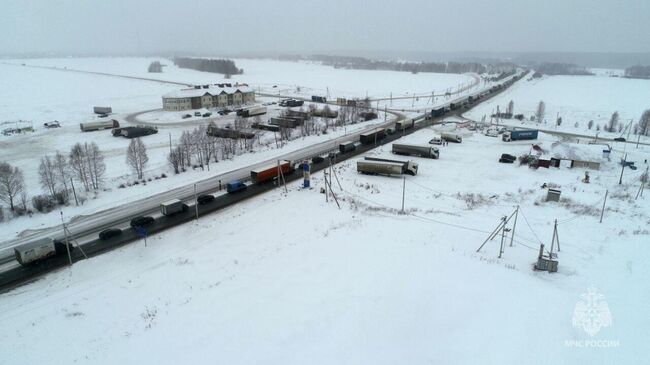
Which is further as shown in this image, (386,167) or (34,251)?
(386,167)

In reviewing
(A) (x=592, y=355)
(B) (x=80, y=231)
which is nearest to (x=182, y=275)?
(B) (x=80, y=231)

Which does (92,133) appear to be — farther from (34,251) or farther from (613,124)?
(613,124)

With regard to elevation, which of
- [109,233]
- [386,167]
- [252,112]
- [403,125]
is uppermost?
[252,112]

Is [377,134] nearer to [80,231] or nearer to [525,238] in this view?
[525,238]

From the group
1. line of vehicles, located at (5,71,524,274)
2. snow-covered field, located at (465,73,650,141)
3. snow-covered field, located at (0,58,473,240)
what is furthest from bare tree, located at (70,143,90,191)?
snow-covered field, located at (465,73,650,141)

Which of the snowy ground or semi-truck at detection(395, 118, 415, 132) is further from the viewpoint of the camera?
semi-truck at detection(395, 118, 415, 132)

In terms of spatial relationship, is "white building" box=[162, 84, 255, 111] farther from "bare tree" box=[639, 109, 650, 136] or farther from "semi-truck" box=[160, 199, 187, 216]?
"bare tree" box=[639, 109, 650, 136]

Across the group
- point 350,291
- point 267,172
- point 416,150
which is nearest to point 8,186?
point 267,172
